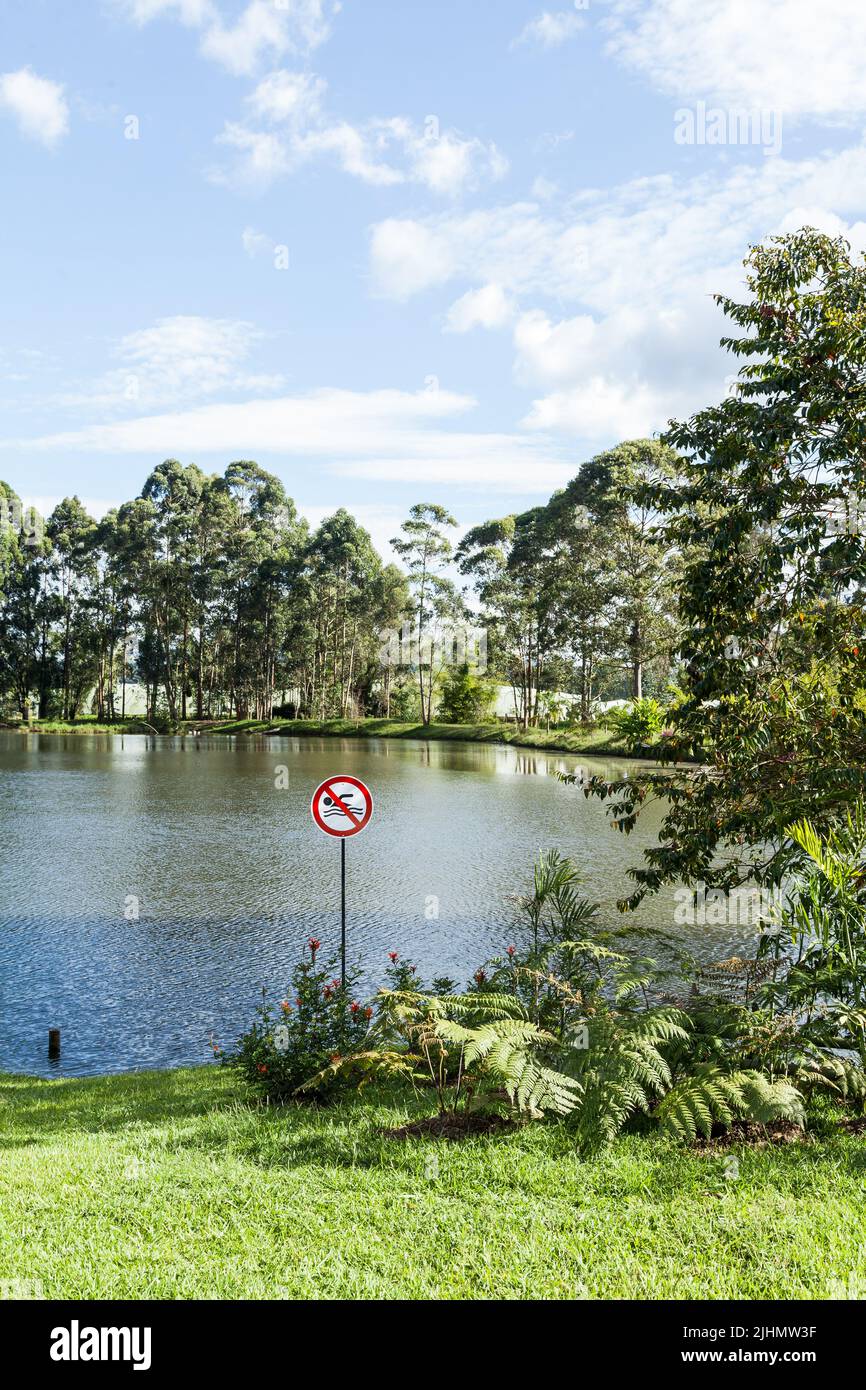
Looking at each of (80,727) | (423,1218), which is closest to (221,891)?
(423,1218)

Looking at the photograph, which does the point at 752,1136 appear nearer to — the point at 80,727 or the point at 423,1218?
the point at 423,1218

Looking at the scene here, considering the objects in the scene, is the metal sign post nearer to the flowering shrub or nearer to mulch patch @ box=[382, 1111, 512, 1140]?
the flowering shrub

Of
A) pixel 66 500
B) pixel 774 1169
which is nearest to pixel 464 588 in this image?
pixel 66 500

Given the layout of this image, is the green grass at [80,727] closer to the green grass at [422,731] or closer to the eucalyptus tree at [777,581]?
the green grass at [422,731]

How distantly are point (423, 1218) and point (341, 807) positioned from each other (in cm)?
557

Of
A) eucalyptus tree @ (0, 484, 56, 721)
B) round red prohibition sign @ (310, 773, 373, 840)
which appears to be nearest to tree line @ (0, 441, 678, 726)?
eucalyptus tree @ (0, 484, 56, 721)

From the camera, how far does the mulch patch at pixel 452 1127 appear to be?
5.01 m

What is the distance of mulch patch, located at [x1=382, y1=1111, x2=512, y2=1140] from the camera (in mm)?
5012
